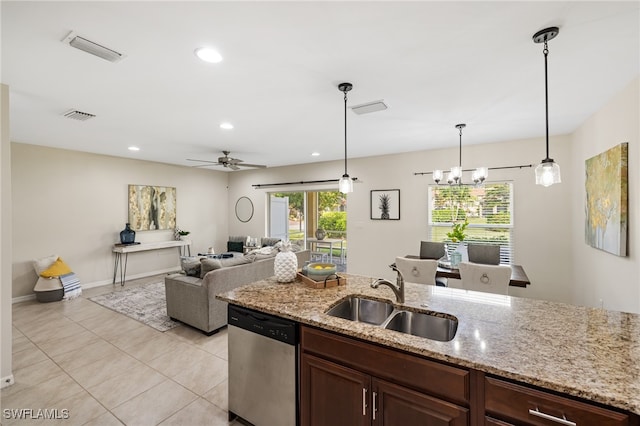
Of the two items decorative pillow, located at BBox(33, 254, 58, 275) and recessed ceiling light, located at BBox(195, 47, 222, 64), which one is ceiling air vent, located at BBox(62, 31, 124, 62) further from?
decorative pillow, located at BBox(33, 254, 58, 275)

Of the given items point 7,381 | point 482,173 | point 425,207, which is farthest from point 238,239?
point 482,173

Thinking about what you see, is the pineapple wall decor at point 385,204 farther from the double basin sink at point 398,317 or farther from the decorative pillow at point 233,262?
the double basin sink at point 398,317

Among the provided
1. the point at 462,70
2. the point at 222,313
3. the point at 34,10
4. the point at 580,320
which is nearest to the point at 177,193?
the point at 222,313

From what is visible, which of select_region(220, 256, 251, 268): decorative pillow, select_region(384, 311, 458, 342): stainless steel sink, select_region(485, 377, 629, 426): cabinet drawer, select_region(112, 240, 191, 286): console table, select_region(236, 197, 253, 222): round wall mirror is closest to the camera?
select_region(485, 377, 629, 426): cabinet drawer

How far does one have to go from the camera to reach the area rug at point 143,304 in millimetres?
3775

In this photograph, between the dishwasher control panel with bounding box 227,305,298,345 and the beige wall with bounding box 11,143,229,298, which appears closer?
the dishwasher control panel with bounding box 227,305,298,345

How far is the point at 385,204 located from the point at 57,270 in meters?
5.77

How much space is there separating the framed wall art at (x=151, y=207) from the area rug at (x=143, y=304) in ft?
4.72

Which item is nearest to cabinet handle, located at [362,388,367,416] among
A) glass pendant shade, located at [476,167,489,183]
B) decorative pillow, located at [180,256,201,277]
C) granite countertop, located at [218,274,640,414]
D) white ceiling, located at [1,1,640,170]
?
granite countertop, located at [218,274,640,414]

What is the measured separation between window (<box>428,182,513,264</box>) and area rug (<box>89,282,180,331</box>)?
14.6 feet

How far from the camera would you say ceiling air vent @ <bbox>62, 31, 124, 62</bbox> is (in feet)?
5.71

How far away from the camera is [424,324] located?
5.85 feet

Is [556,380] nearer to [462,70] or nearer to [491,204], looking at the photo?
[462,70]

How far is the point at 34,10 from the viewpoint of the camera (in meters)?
1.51
